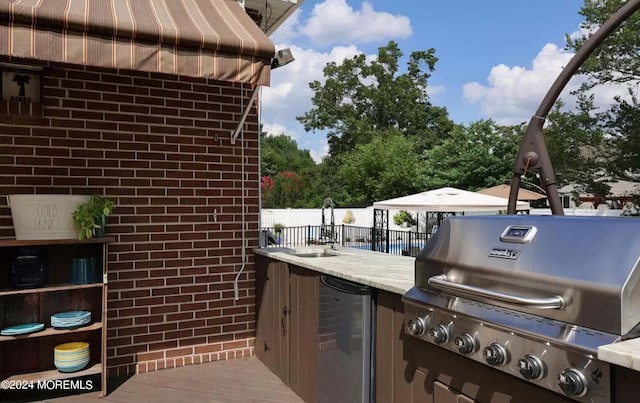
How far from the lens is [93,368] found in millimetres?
3270

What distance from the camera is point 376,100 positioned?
32.0 metres

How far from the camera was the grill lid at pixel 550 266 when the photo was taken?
1.20 metres

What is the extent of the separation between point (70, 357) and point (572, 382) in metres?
3.19

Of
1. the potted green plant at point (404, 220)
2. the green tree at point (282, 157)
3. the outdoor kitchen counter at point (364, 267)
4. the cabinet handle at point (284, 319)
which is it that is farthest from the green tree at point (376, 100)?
the cabinet handle at point (284, 319)

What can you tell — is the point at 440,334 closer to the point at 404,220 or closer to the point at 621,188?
the point at 621,188

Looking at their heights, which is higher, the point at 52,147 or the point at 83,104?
the point at 83,104

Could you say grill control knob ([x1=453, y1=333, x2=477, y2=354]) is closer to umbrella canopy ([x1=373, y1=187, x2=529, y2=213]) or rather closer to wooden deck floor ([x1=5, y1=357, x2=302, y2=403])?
wooden deck floor ([x1=5, y1=357, x2=302, y2=403])

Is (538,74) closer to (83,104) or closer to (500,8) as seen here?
(500,8)

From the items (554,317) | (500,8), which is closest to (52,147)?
(554,317)

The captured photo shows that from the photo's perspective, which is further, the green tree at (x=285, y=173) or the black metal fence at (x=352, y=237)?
the green tree at (x=285, y=173)

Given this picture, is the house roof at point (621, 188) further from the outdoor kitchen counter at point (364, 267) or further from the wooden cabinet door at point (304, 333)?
the wooden cabinet door at point (304, 333)

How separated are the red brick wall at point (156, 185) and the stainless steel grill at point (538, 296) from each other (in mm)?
2510

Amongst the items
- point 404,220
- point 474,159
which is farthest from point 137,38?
point 474,159

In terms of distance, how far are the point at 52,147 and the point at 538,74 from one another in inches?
1257
